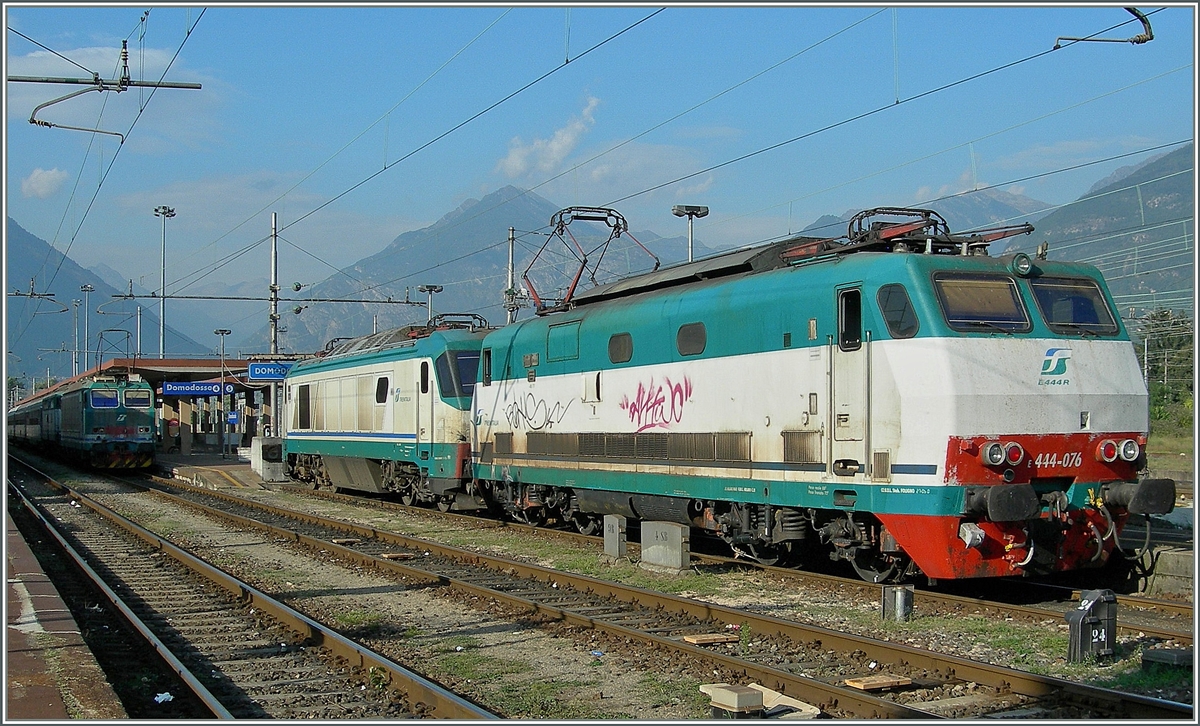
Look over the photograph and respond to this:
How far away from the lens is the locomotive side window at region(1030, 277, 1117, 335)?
1145cm

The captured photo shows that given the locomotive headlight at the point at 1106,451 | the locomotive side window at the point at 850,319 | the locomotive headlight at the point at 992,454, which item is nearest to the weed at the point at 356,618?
the locomotive side window at the point at 850,319

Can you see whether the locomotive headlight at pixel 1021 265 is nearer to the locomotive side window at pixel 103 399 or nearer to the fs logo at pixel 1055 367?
the fs logo at pixel 1055 367

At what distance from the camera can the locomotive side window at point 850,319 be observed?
11.5 m

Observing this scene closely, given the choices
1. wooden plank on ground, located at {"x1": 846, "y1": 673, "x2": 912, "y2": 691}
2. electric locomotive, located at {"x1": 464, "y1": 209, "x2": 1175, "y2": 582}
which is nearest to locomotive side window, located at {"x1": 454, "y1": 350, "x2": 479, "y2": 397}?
electric locomotive, located at {"x1": 464, "y1": 209, "x2": 1175, "y2": 582}

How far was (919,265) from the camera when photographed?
437 inches

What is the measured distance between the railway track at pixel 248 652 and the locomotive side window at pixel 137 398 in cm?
2638

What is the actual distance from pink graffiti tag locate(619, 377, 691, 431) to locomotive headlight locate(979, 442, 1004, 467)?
4585mm

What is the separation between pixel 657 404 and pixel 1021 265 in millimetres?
5341

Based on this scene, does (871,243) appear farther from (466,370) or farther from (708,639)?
(466,370)

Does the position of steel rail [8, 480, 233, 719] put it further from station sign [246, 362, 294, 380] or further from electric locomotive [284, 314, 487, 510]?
station sign [246, 362, 294, 380]

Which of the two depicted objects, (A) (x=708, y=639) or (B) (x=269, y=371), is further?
(B) (x=269, y=371)

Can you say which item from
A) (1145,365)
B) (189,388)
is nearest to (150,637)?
(1145,365)

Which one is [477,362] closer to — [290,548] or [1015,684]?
[290,548]

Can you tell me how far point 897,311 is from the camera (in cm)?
1109
